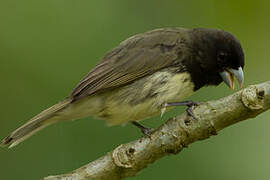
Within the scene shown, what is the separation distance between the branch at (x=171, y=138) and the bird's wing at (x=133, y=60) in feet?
3.72

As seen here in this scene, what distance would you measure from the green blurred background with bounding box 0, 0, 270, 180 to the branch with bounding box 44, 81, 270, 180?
0.87m

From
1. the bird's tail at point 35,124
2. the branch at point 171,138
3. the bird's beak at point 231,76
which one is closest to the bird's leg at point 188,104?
the branch at point 171,138

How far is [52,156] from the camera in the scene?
14.1 feet

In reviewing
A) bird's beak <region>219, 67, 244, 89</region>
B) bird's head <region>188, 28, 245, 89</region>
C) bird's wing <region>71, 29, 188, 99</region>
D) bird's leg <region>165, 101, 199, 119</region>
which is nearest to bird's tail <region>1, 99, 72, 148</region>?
bird's wing <region>71, 29, 188, 99</region>

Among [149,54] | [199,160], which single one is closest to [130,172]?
[199,160]

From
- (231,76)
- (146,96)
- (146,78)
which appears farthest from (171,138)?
(231,76)

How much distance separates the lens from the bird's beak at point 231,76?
4.30m

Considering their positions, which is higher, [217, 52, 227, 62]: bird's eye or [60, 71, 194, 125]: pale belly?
[217, 52, 227, 62]: bird's eye

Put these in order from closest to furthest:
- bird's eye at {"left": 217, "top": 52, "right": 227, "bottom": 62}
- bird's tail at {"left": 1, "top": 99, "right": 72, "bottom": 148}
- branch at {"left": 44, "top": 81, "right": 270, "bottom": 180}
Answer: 1. branch at {"left": 44, "top": 81, "right": 270, "bottom": 180}
2. bird's tail at {"left": 1, "top": 99, "right": 72, "bottom": 148}
3. bird's eye at {"left": 217, "top": 52, "right": 227, "bottom": 62}

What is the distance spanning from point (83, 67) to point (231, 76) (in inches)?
58.3

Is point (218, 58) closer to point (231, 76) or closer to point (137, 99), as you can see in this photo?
point (231, 76)

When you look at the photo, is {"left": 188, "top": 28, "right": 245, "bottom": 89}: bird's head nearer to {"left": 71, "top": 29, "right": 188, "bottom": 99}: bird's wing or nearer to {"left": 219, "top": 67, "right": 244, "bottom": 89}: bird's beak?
{"left": 219, "top": 67, "right": 244, "bottom": 89}: bird's beak

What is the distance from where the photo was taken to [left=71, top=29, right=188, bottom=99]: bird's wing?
4.28m

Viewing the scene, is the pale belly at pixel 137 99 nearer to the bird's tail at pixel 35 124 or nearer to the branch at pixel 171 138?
the bird's tail at pixel 35 124
